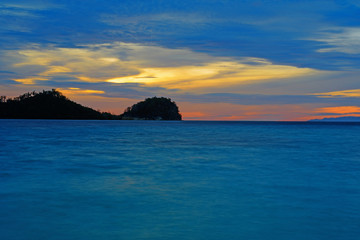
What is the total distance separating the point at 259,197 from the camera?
12188mm

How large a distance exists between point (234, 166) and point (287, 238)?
12.9m

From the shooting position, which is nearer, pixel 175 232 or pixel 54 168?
pixel 175 232

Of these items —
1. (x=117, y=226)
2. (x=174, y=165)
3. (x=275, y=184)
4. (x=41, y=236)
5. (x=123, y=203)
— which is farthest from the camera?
(x=174, y=165)

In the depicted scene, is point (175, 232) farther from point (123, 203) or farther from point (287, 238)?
point (123, 203)

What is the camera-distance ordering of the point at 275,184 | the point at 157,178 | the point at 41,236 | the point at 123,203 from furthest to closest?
the point at 157,178
the point at 275,184
the point at 123,203
the point at 41,236

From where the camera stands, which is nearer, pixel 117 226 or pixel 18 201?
pixel 117 226

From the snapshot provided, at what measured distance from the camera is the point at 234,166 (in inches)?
811

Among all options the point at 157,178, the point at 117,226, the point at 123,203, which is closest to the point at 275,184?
the point at 157,178

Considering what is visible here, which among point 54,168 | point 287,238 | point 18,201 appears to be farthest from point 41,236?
point 54,168

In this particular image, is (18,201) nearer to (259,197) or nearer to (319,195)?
(259,197)

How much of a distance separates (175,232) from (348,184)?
1043cm

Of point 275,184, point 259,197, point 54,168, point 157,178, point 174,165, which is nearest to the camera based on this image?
point 259,197

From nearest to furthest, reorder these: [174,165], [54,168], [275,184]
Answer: [275,184]
[54,168]
[174,165]

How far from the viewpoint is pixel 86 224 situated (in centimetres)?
867
